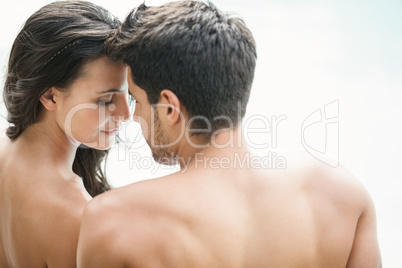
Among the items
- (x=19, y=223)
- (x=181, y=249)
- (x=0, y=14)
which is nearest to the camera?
(x=181, y=249)

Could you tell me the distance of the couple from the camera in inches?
47.1

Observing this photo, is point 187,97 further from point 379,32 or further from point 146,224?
point 379,32

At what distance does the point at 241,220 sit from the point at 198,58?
385 mm

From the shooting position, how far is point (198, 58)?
1.27 metres

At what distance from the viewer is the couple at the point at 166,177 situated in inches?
47.1

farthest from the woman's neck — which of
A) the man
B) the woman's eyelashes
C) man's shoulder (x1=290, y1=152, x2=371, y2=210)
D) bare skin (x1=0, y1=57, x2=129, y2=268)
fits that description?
man's shoulder (x1=290, y1=152, x2=371, y2=210)

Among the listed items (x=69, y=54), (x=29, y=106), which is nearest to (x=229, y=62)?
(x=69, y=54)

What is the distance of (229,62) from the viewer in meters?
1.27

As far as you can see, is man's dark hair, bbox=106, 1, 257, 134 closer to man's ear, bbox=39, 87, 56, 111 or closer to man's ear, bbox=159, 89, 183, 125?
man's ear, bbox=159, 89, 183, 125

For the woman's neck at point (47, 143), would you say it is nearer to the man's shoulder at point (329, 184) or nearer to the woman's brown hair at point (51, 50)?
the woman's brown hair at point (51, 50)

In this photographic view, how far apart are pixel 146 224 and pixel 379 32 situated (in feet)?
7.45

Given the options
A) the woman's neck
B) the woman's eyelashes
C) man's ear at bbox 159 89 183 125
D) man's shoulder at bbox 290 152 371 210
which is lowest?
man's shoulder at bbox 290 152 371 210

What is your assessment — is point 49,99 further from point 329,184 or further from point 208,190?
point 329,184

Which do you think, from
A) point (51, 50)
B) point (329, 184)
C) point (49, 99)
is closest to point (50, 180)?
point (49, 99)
